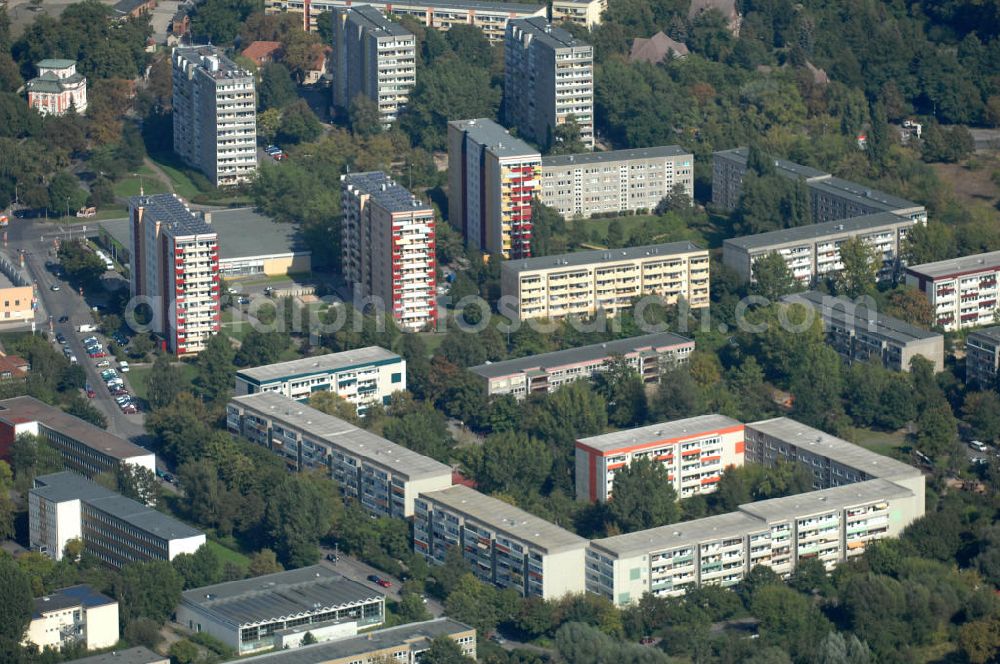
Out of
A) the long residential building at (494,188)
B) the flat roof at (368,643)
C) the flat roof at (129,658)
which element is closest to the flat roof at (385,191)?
the long residential building at (494,188)

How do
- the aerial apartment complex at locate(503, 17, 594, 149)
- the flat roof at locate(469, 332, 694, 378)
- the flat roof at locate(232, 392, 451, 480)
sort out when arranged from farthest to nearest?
1. the aerial apartment complex at locate(503, 17, 594, 149)
2. the flat roof at locate(469, 332, 694, 378)
3. the flat roof at locate(232, 392, 451, 480)

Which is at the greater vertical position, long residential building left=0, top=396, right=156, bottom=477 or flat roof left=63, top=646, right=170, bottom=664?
long residential building left=0, top=396, right=156, bottom=477

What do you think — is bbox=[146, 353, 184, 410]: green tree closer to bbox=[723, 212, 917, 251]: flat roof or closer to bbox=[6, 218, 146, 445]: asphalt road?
bbox=[6, 218, 146, 445]: asphalt road

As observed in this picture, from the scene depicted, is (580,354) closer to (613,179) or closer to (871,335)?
(871,335)

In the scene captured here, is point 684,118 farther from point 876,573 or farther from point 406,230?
point 876,573

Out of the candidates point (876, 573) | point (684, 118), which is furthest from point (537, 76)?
point (876, 573)

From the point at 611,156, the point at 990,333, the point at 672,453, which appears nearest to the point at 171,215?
the point at 611,156

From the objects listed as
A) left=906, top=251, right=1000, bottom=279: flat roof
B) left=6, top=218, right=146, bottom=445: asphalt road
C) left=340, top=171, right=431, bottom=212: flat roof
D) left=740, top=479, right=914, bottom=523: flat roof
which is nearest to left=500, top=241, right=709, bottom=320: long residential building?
left=340, top=171, right=431, bottom=212: flat roof

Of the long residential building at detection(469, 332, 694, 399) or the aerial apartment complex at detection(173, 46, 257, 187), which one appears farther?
the aerial apartment complex at detection(173, 46, 257, 187)

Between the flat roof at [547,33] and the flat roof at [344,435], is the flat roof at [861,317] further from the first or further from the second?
the flat roof at [547,33]
